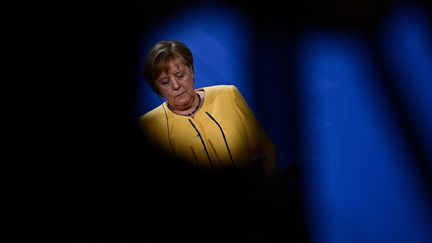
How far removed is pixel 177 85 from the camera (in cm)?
142

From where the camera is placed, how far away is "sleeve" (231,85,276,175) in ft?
4.88

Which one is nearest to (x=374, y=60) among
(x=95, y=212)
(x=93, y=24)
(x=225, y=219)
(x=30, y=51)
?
(x=225, y=219)

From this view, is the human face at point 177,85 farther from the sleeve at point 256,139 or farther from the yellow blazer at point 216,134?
the sleeve at point 256,139

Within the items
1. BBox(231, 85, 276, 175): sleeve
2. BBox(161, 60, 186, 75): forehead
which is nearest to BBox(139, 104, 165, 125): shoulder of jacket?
BBox(161, 60, 186, 75): forehead

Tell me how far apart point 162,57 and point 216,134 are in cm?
34

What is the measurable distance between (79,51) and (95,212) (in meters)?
0.62

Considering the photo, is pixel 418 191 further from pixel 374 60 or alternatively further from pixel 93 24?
pixel 93 24

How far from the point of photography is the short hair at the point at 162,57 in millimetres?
1423

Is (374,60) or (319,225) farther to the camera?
(374,60)

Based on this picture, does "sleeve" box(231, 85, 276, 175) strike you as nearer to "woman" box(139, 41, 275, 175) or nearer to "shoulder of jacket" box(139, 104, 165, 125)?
"woman" box(139, 41, 275, 175)

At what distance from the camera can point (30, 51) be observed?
156 centimetres

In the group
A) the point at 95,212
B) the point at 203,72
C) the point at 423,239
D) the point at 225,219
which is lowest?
the point at 423,239

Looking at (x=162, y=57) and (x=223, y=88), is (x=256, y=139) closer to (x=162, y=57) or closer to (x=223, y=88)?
(x=223, y=88)

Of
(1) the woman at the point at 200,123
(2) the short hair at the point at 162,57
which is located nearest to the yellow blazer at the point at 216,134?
(1) the woman at the point at 200,123
